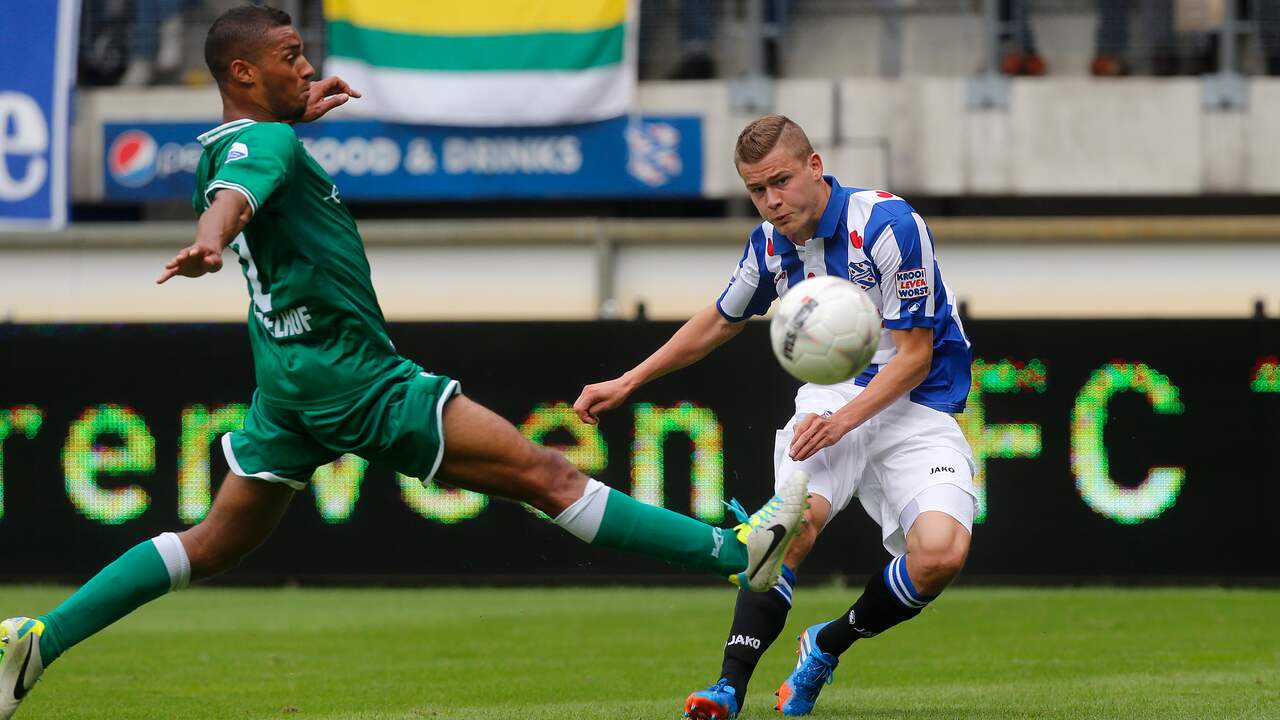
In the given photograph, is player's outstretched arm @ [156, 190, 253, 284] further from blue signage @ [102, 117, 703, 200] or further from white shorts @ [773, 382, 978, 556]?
blue signage @ [102, 117, 703, 200]

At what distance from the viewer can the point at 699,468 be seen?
12.1 metres

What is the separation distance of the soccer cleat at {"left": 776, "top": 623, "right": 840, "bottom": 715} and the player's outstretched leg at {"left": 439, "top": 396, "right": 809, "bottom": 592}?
0.88 m

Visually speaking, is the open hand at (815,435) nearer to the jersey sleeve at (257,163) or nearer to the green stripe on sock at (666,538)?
the green stripe on sock at (666,538)

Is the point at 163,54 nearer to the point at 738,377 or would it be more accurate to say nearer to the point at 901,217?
the point at 738,377

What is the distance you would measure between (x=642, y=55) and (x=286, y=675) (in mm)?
13777

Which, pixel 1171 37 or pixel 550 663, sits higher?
pixel 1171 37

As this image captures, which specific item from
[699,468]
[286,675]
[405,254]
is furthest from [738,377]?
[405,254]

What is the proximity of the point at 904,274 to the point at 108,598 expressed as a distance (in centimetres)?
292

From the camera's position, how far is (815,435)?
621 cm

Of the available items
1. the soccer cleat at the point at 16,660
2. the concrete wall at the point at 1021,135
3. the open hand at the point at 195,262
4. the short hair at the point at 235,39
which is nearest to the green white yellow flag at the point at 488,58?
the concrete wall at the point at 1021,135

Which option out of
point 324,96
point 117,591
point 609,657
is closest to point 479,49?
point 609,657

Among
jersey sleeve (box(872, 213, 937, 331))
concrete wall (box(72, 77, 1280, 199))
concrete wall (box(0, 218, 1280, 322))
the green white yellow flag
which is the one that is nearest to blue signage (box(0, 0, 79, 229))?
concrete wall (box(0, 218, 1280, 322))

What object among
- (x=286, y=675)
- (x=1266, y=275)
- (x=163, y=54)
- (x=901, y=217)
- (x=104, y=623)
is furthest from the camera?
(x=163, y=54)

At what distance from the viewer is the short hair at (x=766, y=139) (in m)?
6.25
